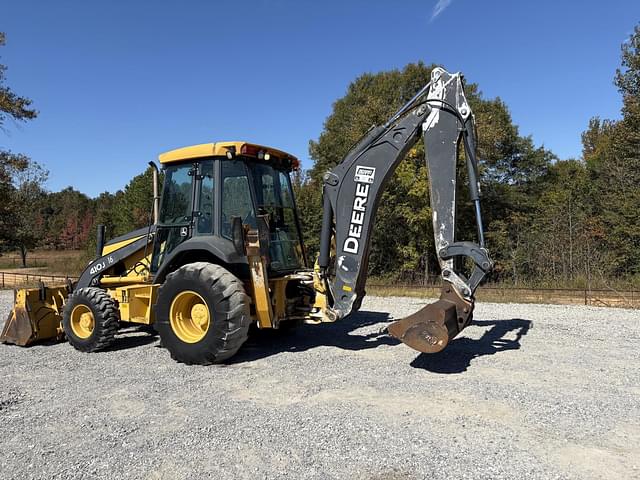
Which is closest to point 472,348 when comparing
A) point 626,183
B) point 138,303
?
point 138,303

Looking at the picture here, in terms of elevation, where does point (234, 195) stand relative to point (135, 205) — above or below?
below

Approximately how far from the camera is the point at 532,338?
7227mm

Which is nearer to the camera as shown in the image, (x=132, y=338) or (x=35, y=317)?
(x=35, y=317)

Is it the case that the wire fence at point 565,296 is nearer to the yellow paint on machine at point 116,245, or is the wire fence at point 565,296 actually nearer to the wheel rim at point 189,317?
the wheel rim at point 189,317

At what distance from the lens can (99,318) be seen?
21.8ft

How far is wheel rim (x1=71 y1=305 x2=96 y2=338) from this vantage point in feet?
22.6

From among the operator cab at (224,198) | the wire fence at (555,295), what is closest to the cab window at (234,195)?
the operator cab at (224,198)

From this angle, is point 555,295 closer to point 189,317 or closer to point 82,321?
point 189,317

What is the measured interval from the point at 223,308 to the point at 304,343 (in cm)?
193

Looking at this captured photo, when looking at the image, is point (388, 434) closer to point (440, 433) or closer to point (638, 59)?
point (440, 433)

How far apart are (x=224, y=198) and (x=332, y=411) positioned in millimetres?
3107

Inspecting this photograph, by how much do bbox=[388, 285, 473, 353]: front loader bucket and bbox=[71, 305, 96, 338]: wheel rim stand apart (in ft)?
14.2

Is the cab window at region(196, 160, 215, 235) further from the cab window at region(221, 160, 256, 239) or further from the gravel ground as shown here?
the gravel ground

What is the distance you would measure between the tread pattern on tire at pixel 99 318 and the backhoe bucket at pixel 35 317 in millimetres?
815
